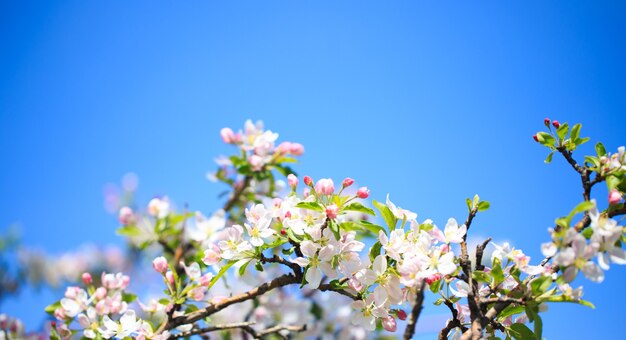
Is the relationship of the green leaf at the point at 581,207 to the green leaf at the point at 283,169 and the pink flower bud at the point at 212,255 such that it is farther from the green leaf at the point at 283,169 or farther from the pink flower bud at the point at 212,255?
the green leaf at the point at 283,169

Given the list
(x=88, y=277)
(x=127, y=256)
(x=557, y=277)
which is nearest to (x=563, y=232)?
(x=557, y=277)

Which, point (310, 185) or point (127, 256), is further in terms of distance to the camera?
point (127, 256)

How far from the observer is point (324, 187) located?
1494mm

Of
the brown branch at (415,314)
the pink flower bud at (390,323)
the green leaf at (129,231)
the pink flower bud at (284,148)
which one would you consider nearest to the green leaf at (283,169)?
the pink flower bud at (284,148)

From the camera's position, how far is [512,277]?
4.30 feet

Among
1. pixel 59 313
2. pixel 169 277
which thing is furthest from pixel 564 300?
pixel 59 313

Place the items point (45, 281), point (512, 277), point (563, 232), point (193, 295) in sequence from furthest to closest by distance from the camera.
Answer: point (45, 281) → point (193, 295) → point (512, 277) → point (563, 232)

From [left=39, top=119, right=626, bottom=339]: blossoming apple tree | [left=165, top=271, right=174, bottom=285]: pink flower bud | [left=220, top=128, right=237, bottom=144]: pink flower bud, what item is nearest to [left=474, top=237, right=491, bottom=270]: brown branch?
[left=39, top=119, right=626, bottom=339]: blossoming apple tree

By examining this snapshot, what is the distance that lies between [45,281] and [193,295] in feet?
13.9

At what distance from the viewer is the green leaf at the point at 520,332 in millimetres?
1323

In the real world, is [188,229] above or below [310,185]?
above

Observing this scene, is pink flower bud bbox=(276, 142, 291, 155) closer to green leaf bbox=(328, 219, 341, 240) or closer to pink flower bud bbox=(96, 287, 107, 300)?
pink flower bud bbox=(96, 287, 107, 300)

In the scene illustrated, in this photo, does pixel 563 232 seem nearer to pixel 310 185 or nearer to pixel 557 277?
pixel 557 277

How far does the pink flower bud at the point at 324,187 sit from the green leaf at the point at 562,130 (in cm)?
65
